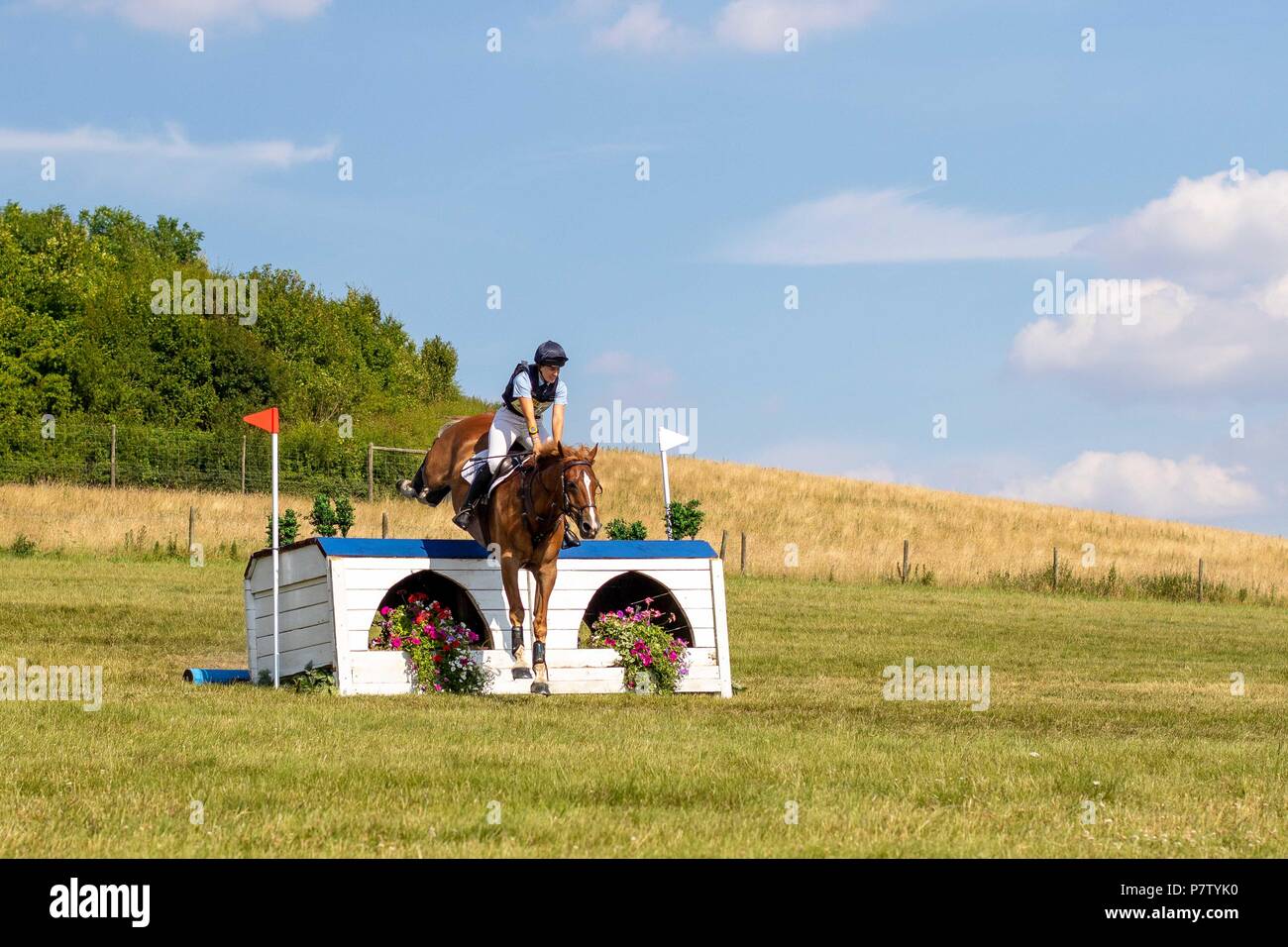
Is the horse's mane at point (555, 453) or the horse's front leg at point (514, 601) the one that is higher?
the horse's mane at point (555, 453)

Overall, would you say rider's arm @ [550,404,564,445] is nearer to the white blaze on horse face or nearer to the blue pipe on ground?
the white blaze on horse face

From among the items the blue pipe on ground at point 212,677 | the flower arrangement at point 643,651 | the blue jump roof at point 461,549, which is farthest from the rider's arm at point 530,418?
the blue pipe on ground at point 212,677

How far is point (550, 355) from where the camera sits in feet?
44.7

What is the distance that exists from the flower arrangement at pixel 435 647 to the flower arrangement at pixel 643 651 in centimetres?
137

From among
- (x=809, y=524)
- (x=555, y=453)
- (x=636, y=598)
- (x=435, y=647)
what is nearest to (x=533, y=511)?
(x=555, y=453)

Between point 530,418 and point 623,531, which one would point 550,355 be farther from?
point 623,531

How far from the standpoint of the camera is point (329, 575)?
13.6 m

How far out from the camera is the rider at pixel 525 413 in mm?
13664

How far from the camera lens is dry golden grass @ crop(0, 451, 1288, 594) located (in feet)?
118

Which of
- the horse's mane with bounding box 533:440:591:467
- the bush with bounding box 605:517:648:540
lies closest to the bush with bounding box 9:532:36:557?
the bush with bounding box 605:517:648:540

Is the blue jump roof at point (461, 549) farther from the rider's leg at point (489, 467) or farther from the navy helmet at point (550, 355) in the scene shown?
the navy helmet at point (550, 355)

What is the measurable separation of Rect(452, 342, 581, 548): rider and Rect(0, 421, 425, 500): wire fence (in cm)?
2741
